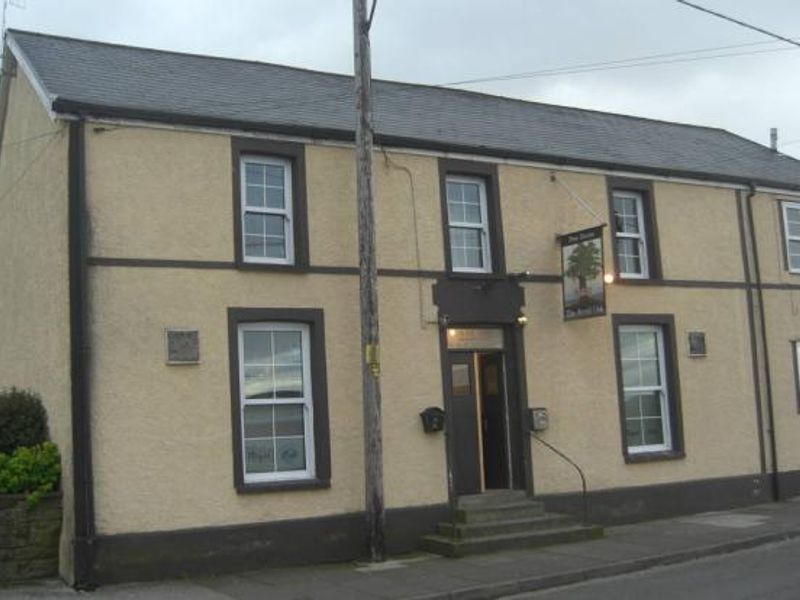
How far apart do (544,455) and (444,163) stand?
15.6 ft

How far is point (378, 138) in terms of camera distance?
14.2 metres

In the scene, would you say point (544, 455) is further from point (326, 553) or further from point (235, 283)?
point (235, 283)

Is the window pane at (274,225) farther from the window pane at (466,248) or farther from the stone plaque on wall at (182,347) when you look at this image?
the window pane at (466,248)

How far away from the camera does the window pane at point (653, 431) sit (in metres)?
16.4

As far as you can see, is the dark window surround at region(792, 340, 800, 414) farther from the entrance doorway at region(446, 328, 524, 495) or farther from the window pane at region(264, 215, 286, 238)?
the window pane at region(264, 215, 286, 238)

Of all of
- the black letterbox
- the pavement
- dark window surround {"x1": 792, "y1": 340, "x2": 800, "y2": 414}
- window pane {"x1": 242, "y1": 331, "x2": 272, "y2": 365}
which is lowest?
the pavement

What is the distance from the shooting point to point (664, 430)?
1662 cm

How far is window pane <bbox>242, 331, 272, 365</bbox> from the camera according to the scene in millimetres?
13023

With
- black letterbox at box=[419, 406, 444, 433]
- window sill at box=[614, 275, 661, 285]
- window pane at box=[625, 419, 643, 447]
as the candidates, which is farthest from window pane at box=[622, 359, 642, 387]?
black letterbox at box=[419, 406, 444, 433]

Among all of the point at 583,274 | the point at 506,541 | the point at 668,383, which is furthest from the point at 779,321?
the point at 506,541

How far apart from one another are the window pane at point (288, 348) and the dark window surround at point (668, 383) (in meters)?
5.62

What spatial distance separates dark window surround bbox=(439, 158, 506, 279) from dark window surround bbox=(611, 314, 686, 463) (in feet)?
7.96

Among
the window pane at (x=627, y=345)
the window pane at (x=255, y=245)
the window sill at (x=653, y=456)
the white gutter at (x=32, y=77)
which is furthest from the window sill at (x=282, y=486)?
the window pane at (x=627, y=345)

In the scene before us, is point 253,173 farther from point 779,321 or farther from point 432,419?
point 779,321
